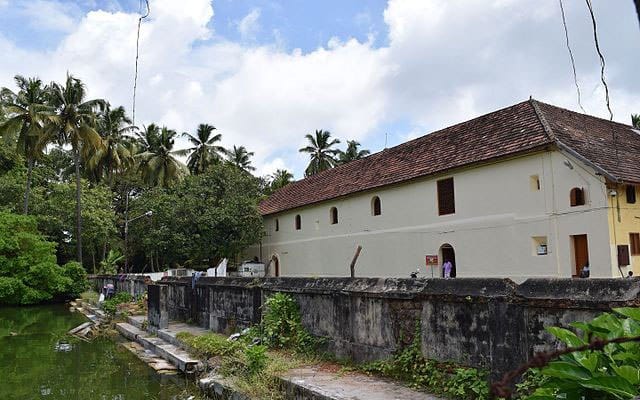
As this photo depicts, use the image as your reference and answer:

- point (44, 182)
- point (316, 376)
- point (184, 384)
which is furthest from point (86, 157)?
point (316, 376)

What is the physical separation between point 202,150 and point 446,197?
89.9 feet

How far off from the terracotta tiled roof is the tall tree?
14.3 meters

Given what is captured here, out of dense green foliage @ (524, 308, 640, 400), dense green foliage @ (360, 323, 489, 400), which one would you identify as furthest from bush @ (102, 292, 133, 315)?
dense green foliage @ (524, 308, 640, 400)

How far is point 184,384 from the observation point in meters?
8.31

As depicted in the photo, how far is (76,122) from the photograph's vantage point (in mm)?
30266

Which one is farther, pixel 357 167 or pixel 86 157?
pixel 86 157

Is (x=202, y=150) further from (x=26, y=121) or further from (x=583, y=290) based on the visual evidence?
(x=583, y=290)

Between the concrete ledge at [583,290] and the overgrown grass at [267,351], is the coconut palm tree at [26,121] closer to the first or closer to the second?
the overgrown grass at [267,351]

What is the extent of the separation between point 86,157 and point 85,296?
913 cm

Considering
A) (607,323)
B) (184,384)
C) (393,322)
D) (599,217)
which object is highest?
(599,217)

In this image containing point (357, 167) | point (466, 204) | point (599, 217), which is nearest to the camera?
point (599, 217)

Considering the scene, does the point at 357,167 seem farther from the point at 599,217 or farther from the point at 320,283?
the point at 320,283

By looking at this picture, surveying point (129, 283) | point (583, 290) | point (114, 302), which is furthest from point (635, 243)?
point (129, 283)

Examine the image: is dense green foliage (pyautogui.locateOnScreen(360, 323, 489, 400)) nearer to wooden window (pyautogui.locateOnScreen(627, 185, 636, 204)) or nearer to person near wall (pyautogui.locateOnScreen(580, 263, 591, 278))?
person near wall (pyautogui.locateOnScreen(580, 263, 591, 278))
